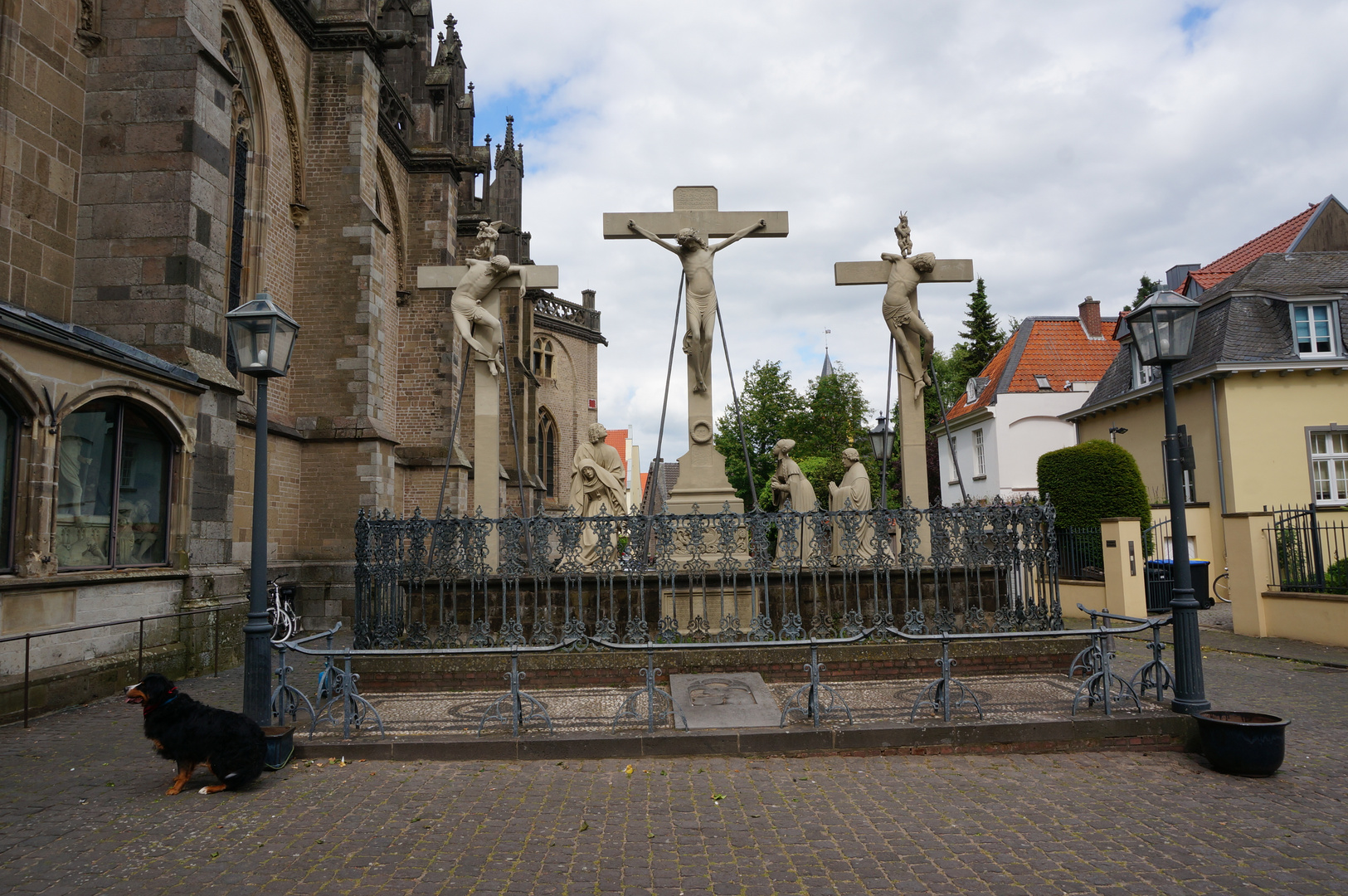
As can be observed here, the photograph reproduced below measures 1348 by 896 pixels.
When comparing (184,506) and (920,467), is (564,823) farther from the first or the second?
(184,506)

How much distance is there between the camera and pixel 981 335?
144 feet

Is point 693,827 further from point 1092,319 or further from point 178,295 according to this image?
point 1092,319

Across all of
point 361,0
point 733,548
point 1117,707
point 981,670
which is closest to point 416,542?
point 733,548

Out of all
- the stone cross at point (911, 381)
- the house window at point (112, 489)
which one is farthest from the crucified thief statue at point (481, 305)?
the stone cross at point (911, 381)

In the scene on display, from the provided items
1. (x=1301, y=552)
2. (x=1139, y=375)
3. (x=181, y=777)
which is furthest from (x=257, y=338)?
(x=1139, y=375)

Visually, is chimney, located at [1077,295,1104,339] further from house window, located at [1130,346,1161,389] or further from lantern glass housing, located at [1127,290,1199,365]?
lantern glass housing, located at [1127,290,1199,365]

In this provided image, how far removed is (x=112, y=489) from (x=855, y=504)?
902 cm

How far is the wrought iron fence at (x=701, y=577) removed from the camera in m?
8.41

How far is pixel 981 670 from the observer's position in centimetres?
807

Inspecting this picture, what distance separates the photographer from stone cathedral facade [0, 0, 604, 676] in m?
8.83

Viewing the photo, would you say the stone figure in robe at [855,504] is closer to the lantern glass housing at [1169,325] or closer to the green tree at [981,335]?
the lantern glass housing at [1169,325]

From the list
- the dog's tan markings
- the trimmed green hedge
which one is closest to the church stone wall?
the dog's tan markings

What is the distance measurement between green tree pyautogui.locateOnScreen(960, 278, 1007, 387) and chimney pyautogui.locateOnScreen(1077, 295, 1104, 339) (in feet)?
30.7

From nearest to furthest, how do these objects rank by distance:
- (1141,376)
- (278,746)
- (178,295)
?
(278,746), (178,295), (1141,376)
